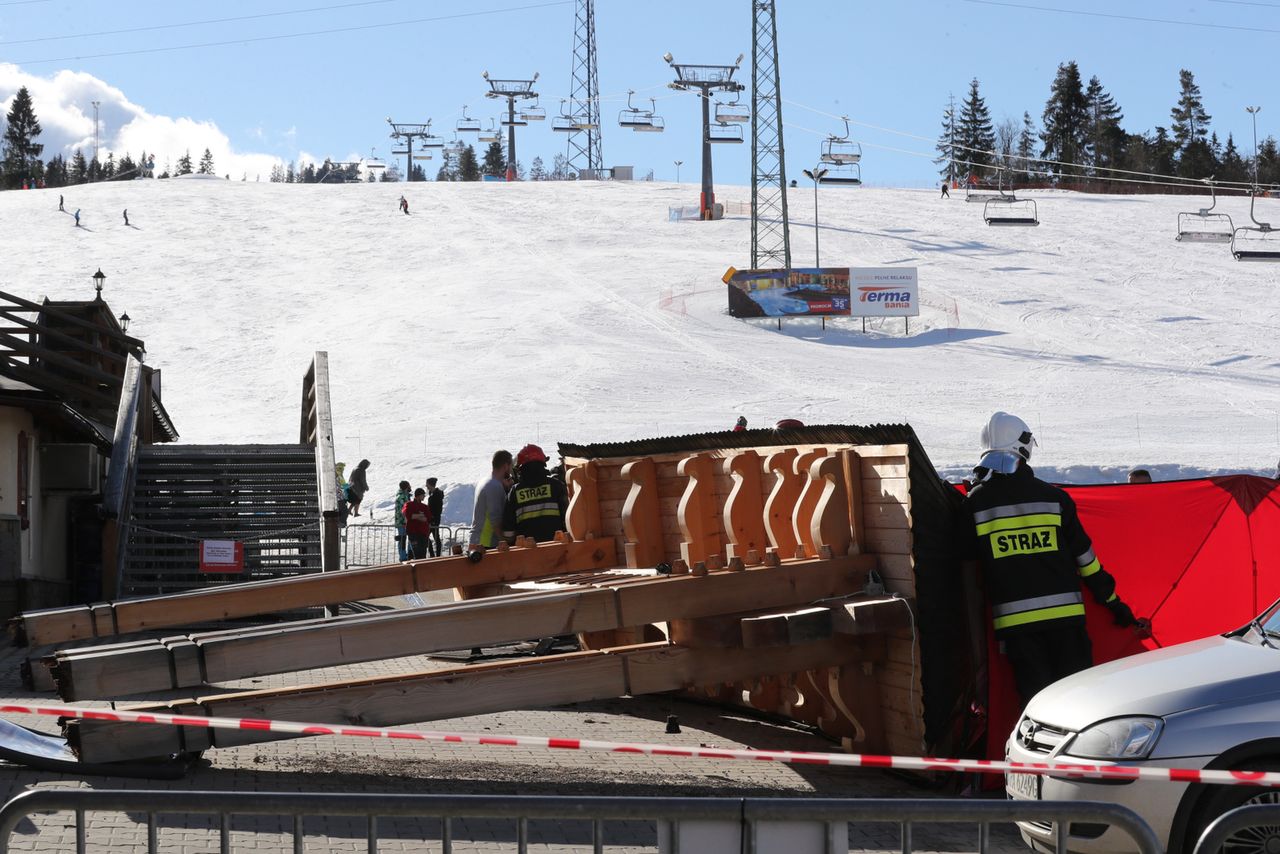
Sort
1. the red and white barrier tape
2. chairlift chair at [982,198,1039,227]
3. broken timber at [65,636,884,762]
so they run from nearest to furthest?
the red and white barrier tape < broken timber at [65,636,884,762] < chairlift chair at [982,198,1039,227]

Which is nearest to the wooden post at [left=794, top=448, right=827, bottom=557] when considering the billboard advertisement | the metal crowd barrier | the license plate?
the license plate

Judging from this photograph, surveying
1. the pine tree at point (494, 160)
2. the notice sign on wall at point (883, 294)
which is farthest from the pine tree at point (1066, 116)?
the notice sign on wall at point (883, 294)

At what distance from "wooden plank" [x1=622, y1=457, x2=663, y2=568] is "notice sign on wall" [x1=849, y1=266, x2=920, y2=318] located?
45802 millimetres

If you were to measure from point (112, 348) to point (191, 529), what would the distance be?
11.5 m

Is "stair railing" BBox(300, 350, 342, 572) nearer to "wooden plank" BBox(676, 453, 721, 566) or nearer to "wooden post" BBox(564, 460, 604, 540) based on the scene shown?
"wooden post" BBox(564, 460, 604, 540)

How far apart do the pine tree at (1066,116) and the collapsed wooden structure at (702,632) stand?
141m

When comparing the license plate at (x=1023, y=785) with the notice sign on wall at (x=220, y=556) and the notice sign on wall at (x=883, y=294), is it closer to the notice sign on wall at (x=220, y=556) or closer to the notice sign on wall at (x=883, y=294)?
the notice sign on wall at (x=220, y=556)

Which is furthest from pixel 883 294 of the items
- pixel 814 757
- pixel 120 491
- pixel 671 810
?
pixel 671 810

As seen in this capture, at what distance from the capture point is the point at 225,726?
268 inches

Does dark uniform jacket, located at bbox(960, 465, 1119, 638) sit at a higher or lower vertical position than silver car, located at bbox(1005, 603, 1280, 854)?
higher

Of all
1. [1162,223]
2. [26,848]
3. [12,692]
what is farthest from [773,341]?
[26,848]

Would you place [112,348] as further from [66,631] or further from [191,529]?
[66,631]

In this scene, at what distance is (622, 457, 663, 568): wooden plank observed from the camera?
34.7 feet

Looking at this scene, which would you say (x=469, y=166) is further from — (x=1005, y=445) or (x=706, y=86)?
(x=1005, y=445)
